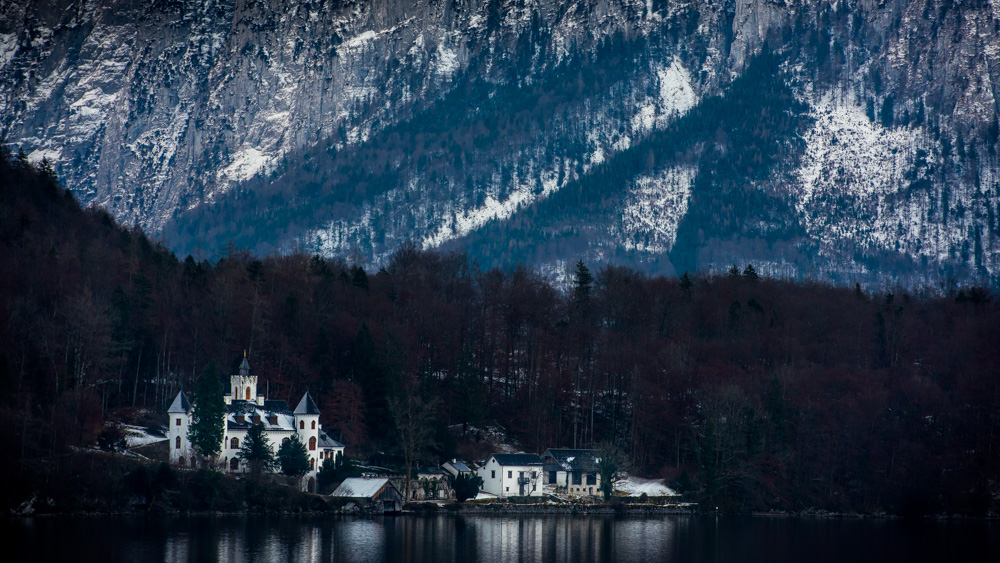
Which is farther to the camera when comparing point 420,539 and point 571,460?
point 571,460

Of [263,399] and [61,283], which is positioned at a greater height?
[61,283]

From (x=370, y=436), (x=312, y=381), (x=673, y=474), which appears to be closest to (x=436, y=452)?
(x=370, y=436)

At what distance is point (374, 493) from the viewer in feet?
264

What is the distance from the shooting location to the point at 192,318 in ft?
320

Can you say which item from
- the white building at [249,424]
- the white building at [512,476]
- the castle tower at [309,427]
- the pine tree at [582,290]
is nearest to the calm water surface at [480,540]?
the white building at [512,476]

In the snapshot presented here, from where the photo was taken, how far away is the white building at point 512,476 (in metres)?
86.4

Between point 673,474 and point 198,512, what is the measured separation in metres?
38.8

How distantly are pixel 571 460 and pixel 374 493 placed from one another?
58.0 feet

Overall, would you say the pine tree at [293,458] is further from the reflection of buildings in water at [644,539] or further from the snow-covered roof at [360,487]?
the reflection of buildings in water at [644,539]

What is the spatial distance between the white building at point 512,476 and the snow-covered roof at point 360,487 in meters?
9.62

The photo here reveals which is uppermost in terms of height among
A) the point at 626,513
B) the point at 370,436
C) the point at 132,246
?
the point at 132,246

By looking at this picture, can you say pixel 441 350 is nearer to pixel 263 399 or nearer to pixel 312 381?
pixel 312 381

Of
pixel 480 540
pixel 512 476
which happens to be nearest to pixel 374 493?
pixel 512 476

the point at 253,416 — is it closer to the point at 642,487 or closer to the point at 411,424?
the point at 411,424
